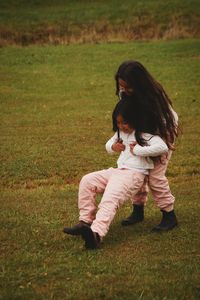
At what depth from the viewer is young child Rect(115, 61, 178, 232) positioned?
615 cm

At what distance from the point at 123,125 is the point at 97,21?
2889cm

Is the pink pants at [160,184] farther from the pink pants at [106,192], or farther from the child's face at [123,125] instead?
the child's face at [123,125]

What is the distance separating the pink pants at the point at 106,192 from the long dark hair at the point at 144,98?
50 centimetres

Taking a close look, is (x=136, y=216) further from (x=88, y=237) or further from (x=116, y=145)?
(x=88, y=237)

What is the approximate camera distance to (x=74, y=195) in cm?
826

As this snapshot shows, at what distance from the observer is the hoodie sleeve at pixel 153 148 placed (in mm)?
6008

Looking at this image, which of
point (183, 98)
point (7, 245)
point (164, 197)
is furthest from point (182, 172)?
point (183, 98)

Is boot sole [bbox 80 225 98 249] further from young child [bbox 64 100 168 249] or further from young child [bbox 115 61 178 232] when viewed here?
young child [bbox 115 61 178 232]

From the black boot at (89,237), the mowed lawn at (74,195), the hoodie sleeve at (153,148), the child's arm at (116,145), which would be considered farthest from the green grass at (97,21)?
the black boot at (89,237)

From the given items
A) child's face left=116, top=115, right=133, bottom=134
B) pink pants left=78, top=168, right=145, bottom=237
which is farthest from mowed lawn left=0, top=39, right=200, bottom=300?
child's face left=116, top=115, right=133, bottom=134

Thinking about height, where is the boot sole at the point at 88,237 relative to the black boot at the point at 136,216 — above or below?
above

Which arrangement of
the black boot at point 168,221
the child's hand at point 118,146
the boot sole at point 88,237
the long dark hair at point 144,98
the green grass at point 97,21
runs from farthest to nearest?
the green grass at point 97,21 < the black boot at point 168,221 < the child's hand at point 118,146 < the long dark hair at point 144,98 < the boot sole at point 88,237

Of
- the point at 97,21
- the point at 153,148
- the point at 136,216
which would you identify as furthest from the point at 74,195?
the point at 97,21

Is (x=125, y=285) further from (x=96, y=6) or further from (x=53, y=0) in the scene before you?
(x=53, y=0)
